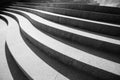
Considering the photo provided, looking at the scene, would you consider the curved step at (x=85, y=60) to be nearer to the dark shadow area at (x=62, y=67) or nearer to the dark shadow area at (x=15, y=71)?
the dark shadow area at (x=62, y=67)

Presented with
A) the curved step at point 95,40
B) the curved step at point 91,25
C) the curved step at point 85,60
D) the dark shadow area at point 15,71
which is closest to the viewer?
the curved step at point 85,60

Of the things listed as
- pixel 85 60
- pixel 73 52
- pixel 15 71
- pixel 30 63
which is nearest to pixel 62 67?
pixel 73 52

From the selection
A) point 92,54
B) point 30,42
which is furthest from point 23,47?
point 92,54

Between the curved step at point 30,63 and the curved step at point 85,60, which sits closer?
the curved step at point 85,60

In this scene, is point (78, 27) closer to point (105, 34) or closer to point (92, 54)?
point (105, 34)

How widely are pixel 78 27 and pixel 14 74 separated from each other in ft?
7.27

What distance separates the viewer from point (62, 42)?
2.62 meters

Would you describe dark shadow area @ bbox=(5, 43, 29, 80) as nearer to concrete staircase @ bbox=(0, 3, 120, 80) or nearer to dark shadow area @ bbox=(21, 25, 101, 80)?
concrete staircase @ bbox=(0, 3, 120, 80)

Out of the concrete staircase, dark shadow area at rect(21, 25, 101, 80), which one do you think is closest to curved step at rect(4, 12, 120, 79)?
the concrete staircase

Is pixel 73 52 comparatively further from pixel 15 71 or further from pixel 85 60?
pixel 15 71

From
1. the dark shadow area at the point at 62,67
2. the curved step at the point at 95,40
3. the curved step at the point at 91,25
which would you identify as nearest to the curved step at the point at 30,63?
the dark shadow area at the point at 62,67

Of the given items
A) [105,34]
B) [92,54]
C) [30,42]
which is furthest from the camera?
[30,42]

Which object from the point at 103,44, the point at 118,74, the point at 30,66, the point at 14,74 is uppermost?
the point at 103,44

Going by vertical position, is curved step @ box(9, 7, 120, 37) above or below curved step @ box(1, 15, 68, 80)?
above
